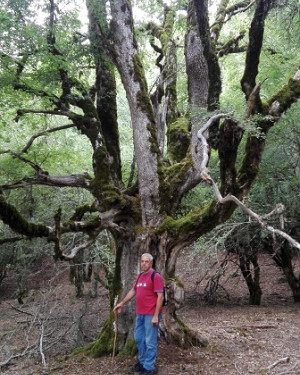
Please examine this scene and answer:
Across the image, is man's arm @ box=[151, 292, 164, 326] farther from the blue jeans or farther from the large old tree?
the large old tree

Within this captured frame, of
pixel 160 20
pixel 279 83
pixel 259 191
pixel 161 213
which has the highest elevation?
pixel 160 20

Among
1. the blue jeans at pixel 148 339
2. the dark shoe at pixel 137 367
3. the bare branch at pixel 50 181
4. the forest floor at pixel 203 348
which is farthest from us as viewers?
the bare branch at pixel 50 181

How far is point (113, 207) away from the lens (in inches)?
231

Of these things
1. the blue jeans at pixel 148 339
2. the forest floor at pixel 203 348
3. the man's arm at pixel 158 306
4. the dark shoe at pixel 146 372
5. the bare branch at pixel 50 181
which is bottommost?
the forest floor at pixel 203 348

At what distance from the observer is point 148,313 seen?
4.59 m

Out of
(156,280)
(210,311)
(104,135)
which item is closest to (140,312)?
(156,280)

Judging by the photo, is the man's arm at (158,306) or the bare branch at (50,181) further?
the bare branch at (50,181)

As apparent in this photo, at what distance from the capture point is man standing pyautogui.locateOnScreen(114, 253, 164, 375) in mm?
4520

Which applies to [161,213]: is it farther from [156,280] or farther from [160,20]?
[160,20]

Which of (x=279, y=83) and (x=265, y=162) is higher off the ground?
(x=279, y=83)

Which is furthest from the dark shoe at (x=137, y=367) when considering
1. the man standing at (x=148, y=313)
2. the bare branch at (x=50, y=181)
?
the bare branch at (x=50, y=181)

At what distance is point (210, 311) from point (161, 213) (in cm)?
608

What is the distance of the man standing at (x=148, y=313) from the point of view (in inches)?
178

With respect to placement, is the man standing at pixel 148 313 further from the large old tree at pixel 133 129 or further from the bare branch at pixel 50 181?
the bare branch at pixel 50 181
